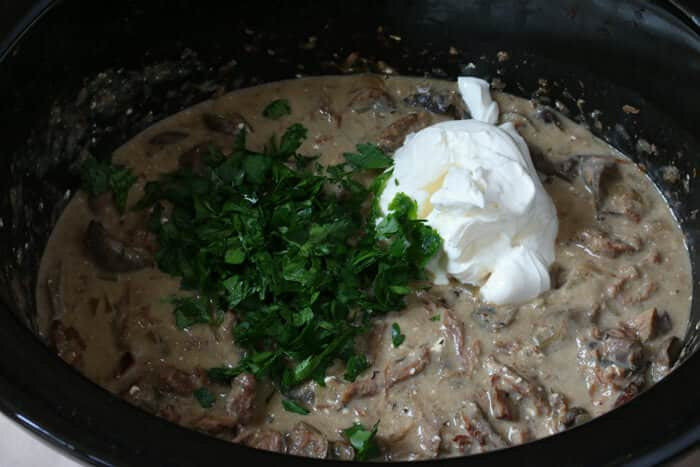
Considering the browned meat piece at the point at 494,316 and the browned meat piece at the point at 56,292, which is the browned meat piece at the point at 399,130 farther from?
the browned meat piece at the point at 56,292

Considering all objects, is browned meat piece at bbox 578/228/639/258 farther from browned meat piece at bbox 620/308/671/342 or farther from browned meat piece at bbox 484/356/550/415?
browned meat piece at bbox 484/356/550/415

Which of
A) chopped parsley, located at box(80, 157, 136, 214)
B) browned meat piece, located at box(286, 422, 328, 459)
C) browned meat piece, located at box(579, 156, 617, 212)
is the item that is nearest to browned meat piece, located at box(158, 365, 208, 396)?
browned meat piece, located at box(286, 422, 328, 459)

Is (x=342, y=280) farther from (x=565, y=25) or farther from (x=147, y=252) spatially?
(x=565, y=25)

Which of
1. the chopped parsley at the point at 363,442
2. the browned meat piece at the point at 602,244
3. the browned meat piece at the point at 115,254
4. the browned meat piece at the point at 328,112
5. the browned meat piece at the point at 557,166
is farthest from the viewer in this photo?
the browned meat piece at the point at 328,112

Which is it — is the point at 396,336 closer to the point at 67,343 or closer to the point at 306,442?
the point at 306,442

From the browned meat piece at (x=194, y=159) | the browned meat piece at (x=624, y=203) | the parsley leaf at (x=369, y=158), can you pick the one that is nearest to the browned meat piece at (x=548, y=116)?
the browned meat piece at (x=624, y=203)

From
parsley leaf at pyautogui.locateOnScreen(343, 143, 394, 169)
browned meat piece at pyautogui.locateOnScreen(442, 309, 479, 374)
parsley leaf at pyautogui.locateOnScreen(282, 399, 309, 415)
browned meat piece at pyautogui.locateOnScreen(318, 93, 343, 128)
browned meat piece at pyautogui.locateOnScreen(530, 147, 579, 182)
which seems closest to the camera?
parsley leaf at pyautogui.locateOnScreen(282, 399, 309, 415)

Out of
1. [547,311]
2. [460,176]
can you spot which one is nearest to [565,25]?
[460,176]
